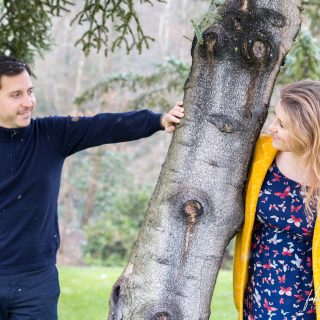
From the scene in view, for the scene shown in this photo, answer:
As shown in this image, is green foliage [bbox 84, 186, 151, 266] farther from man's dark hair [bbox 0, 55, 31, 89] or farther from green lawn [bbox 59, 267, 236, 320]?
man's dark hair [bbox 0, 55, 31, 89]

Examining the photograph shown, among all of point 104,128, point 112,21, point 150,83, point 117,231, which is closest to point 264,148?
point 104,128

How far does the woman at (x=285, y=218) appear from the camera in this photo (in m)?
2.46

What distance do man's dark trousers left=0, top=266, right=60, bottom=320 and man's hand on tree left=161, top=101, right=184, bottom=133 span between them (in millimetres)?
984

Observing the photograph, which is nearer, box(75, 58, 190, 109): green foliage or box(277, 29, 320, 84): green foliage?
box(277, 29, 320, 84): green foliage

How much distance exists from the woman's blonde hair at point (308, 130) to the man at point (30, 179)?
0.68m

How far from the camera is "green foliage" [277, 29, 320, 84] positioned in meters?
6.22

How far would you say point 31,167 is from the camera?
9.75 ft

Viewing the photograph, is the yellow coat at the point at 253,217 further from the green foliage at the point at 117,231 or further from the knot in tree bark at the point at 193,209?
the green foliage at the point at 117,231

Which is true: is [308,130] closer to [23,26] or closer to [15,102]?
[15,102]

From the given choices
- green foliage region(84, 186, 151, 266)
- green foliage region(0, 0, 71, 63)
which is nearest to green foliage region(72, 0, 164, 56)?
green foliage region(0, 0, 71, 63)

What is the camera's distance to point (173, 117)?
255 cm

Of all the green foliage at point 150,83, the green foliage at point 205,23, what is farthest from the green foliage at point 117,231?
the green foliage at point 205,23

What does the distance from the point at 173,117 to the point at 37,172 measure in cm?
81

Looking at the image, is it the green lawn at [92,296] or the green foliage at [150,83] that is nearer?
the green lawn at [92,296]
